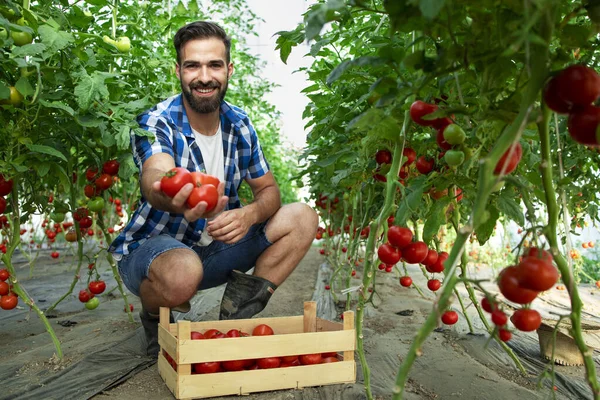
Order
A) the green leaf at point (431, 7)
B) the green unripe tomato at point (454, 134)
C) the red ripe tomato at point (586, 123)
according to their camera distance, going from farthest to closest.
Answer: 1. the green unripe tomato at point (454, 134)
2. the red ripe tomato at point (586, 123)
3. the green leaf at point (431, 7)

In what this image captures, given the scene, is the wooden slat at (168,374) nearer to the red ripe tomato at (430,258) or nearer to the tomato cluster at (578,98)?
the red ripe tomato at (430,258)

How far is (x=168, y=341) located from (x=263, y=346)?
→ 1.14ft

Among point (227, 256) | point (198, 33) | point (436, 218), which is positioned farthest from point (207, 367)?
point (198, 33)

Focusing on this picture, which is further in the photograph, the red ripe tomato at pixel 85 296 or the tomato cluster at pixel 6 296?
the red ripe tomato at pixel 85 296

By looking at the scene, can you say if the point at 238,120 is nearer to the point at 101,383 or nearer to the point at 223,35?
the point at 223,35

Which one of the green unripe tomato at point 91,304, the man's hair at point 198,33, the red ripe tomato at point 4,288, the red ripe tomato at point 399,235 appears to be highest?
the man's hair at point 198,33

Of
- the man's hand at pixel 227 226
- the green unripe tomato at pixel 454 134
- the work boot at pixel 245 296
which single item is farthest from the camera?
the work boot at pixel 245 296

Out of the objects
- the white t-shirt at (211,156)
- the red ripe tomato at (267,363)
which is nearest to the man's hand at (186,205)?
the red ripe tomato at (267,363)

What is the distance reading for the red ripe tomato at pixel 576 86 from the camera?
0.79 m

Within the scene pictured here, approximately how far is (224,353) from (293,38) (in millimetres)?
1061

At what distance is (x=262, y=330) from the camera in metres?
2.00

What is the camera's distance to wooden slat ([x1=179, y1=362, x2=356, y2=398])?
1.70 meters

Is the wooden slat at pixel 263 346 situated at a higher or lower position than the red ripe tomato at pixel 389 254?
lower

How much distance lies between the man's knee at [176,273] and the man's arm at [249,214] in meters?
0.16
